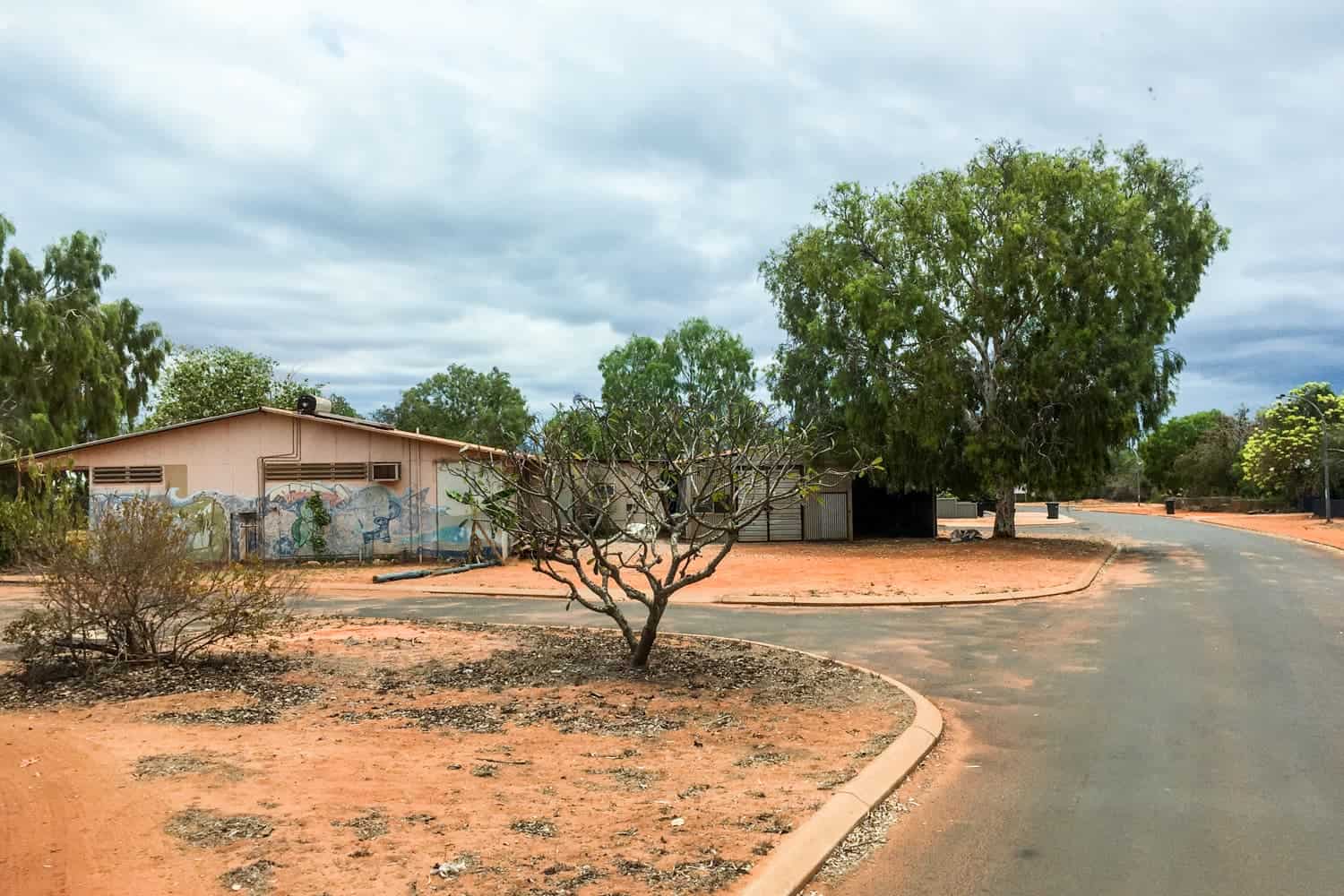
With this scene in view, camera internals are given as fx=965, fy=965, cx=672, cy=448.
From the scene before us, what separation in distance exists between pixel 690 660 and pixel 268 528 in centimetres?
1897

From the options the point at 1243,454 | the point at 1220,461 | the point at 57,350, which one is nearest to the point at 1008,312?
the point at 57,350

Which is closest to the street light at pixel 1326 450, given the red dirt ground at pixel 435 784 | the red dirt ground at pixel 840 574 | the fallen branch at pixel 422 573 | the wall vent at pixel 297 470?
the red dirt ground at pixel 840 574

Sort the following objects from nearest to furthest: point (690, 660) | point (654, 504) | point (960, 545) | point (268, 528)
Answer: point (690, 660) → point (654, 504) → point (268, 528) → point (960, 545)

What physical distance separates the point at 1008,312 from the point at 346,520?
20.2 metres

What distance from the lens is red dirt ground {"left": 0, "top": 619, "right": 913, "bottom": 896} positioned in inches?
169

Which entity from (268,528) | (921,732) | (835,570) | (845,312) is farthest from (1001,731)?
(845,312)

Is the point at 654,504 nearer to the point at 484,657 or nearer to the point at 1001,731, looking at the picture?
the point at 484,657

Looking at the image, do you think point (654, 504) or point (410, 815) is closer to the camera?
point (410, 815)

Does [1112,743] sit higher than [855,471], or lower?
lower

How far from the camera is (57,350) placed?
3634 centimetres

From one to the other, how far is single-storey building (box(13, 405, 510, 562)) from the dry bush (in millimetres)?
15724

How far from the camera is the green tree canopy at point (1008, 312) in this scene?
92.6ft

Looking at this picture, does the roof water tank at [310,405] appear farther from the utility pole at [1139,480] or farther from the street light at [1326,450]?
the utility pole at [1139,480]

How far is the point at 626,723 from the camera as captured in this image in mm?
7160
